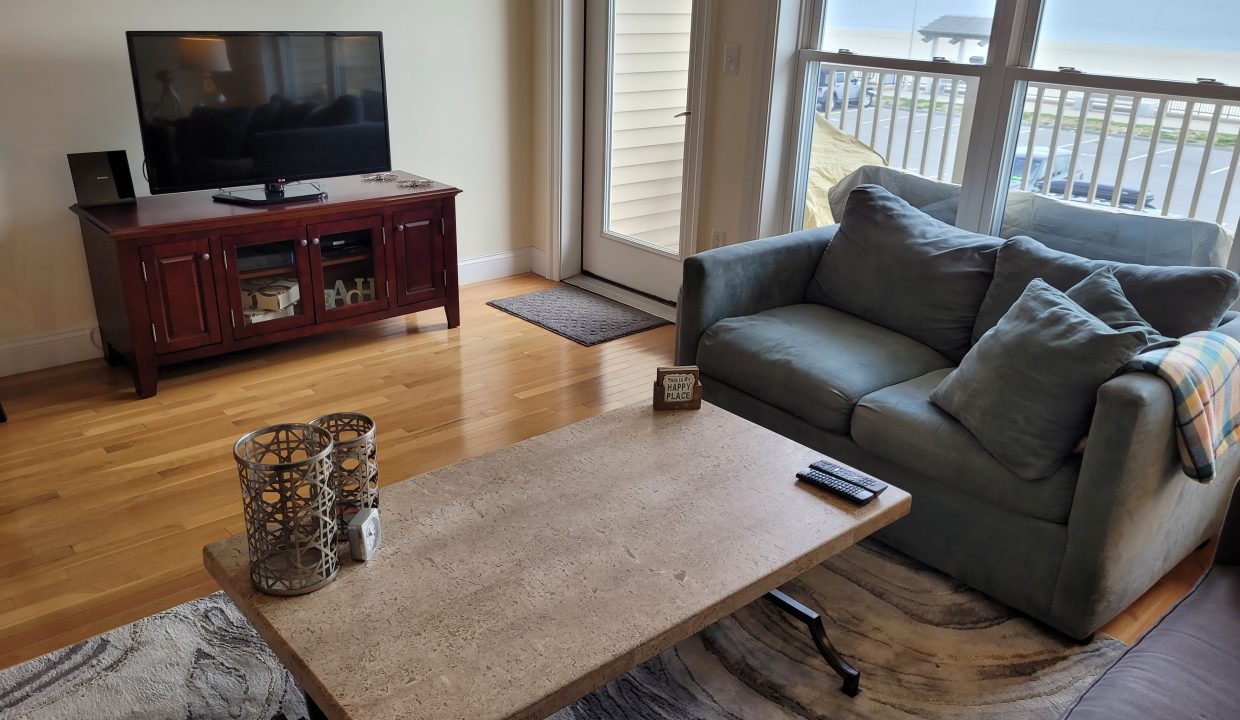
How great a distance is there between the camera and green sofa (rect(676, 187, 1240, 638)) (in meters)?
2.07

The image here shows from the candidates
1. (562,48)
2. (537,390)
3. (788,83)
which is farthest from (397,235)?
(788,83)

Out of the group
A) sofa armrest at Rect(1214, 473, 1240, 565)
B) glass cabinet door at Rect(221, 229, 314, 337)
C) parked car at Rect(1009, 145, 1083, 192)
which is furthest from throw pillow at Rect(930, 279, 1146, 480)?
glass cabinet door at Rect(221, 229, 314, 337)

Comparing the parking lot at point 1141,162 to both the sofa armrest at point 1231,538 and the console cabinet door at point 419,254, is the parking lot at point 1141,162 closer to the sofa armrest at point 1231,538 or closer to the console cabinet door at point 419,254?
the sofa armrest at point 1231,538

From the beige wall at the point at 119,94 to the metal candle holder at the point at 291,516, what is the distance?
2523mm

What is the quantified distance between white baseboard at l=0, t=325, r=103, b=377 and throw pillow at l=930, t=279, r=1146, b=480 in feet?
10.9

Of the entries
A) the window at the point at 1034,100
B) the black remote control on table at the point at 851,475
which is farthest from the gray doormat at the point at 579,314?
the black remote control on table at the point at 851,475

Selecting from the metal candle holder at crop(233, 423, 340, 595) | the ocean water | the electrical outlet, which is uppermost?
the ocean water

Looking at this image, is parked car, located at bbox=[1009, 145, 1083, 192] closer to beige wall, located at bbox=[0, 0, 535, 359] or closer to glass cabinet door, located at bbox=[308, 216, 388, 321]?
glass cabinet door, located at bbox=[308, 216, 388, 321]

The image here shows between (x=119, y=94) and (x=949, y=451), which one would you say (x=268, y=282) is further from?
(x=949, y=451)

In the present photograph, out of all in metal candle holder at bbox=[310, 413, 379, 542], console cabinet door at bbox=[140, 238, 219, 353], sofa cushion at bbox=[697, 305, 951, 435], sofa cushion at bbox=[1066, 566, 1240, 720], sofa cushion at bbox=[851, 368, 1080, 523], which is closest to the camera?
sofa cushion at bbox=[1066, 566, 1240, 720]

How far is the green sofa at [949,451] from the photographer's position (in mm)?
2068

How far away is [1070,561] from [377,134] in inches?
122

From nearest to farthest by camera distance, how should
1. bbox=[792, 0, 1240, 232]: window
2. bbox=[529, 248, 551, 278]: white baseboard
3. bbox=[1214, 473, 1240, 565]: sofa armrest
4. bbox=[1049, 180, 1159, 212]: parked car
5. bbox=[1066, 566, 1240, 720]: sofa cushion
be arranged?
bbox=[1066, 566, 1240, 720]: sofa cushion, bbox=[1214, 473, 1240, 565]: sofa armrest, bbox=[792, 0, 1240, 232]: window, bbox=[1049, 180, 1159, 212]: parked car, bbox=[529, 248, 551, 278]: white baseboard

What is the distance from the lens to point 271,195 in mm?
3732
